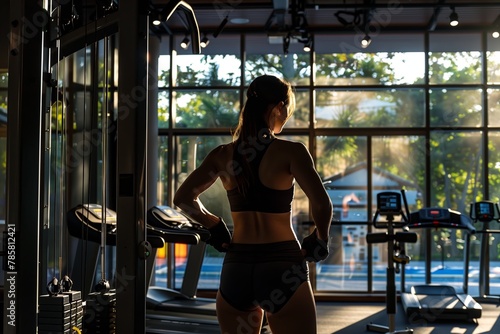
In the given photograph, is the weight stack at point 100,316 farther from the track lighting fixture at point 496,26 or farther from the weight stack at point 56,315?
the track lighting fixture at point 496,26

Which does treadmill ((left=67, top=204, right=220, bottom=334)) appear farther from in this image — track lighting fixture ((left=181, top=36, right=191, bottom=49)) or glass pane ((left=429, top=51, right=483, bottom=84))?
glass pane ((left=429, top=51, right=483, bottom=84))

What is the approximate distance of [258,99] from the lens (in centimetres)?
243

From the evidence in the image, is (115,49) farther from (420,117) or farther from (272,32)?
(420,117)

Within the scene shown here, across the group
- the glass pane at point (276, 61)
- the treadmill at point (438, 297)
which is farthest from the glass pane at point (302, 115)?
Result: the treadmill at point (438, 297)

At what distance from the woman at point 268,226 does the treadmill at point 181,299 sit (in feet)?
9.33

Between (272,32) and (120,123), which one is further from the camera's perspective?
(272,32)

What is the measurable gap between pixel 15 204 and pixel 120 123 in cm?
57

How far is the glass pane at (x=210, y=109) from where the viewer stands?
31.1 feet

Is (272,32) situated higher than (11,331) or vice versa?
(272,32)

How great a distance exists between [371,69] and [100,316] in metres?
6.75

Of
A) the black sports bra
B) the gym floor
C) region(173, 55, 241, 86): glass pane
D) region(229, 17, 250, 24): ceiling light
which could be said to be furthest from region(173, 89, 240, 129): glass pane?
the black sports bra

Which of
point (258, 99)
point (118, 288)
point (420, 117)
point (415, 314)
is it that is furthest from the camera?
point (420, 117)

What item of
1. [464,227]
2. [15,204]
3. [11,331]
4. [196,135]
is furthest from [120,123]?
[196,135]

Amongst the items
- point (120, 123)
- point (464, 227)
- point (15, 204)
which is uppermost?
point (120, 123)
